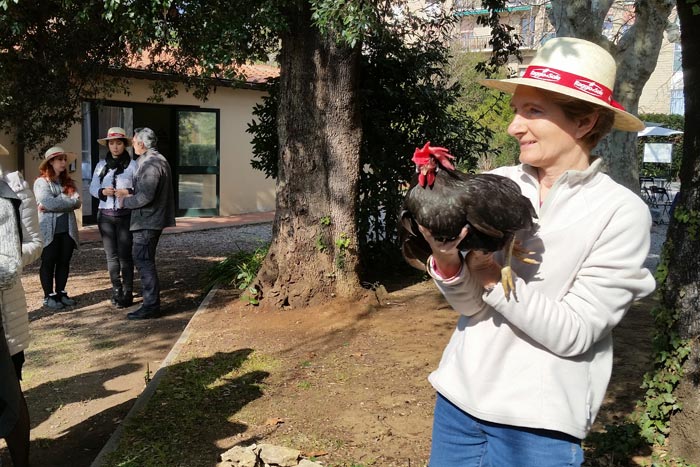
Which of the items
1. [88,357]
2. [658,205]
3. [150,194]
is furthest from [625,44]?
[88,357]

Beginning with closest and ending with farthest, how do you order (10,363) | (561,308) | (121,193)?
(561,308)
(10,363)
(121,193)

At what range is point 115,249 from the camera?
8.03 meters

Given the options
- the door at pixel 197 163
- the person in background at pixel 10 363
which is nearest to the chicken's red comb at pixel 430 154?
the person in background at pixel 10 363

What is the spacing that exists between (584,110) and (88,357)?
5.74m

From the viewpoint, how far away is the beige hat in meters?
1.90

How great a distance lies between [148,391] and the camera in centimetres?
509

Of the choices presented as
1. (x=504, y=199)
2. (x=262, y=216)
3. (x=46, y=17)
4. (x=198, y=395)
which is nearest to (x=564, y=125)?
(x=504, y=199)

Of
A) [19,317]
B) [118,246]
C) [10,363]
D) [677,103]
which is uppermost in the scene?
[677,103]

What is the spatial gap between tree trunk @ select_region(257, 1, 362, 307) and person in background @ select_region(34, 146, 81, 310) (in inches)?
105

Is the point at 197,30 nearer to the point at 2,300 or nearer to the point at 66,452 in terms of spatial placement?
the point at 2,300

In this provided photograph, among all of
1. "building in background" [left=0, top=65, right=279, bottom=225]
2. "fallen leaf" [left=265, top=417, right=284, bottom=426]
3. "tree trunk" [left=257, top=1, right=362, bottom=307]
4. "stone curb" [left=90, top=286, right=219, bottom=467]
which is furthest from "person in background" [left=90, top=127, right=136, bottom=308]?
"building in background" [left=0, top=65, right=279, bottom=225]

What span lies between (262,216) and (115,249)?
9.97 metres

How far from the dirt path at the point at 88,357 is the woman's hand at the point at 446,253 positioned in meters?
3.41

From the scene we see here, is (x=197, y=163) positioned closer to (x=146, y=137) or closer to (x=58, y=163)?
(x=58, y=163)
